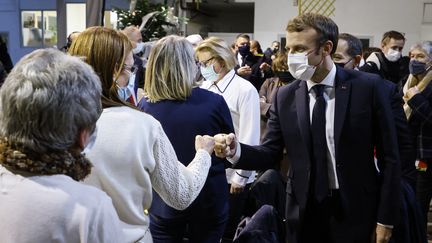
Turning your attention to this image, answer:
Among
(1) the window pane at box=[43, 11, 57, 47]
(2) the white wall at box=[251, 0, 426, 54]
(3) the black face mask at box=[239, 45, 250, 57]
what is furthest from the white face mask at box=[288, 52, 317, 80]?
(2) the white wall at box=[251, 0, 426, 54]

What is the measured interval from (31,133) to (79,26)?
8740 millimetres

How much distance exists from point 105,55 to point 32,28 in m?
8.88

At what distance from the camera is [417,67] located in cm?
331

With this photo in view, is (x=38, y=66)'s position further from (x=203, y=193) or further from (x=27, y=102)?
(x=203, y=193)

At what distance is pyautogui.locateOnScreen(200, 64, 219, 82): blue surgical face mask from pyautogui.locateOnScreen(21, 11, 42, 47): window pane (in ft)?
23.9

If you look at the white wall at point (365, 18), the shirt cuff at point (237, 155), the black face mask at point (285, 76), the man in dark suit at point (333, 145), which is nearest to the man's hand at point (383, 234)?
the man in dark suit at point (333, 145)

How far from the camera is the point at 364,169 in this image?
1.86 meters

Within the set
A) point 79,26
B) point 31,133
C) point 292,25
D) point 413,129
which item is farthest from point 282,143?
point 79,26

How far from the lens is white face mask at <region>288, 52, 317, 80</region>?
189cm

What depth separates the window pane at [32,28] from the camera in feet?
31.4

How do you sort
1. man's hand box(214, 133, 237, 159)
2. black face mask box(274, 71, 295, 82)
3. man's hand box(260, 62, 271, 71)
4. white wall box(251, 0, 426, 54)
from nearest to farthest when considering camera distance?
man's hand box(214, 133, 237, 159)
black face mask box(274, 71, 295, 82)
man's hand box(260, 62, 271, 71)
white wall box(251, 0, 426, 54)

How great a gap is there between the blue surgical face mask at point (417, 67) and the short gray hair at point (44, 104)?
110 inches

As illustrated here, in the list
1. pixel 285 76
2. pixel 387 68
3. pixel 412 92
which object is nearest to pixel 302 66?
pixel 412 92

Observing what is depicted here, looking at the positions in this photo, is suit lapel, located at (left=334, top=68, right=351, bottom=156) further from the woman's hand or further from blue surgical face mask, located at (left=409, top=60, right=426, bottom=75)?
blue surgical face mask, located at (left=409, top=60, right=426, bottom=75)
